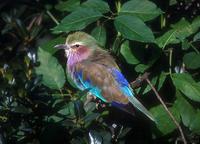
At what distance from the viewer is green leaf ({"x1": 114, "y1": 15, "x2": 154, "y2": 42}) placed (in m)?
3.02

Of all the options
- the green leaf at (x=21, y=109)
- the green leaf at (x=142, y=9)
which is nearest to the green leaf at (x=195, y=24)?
the green leaf at (x=142, y=9)

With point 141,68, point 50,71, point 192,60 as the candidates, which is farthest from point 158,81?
point 50,71

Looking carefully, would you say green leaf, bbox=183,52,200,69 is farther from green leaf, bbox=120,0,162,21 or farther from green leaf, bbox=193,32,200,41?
green leaf, bbox=120,0,162,21

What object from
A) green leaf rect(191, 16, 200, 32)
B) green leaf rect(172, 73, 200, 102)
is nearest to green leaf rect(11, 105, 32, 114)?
green leaf rect(172, 73, 200, 102)

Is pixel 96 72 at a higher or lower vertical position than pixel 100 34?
lower

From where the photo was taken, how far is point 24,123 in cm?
294

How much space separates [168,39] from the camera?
10.8ft

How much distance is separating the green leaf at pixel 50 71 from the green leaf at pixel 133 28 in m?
0.57

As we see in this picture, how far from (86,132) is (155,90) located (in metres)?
0.58

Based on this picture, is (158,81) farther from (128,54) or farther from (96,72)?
(96,72)

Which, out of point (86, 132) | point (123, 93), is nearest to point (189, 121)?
point (123, 93)

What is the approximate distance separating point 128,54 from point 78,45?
36.0 inches

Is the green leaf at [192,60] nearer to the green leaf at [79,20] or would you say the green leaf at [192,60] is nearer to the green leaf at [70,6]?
the green leaf at [79,20]

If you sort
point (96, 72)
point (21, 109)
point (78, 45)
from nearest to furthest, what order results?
point (21, 109) < point (96, 72) < point (78, 45)
